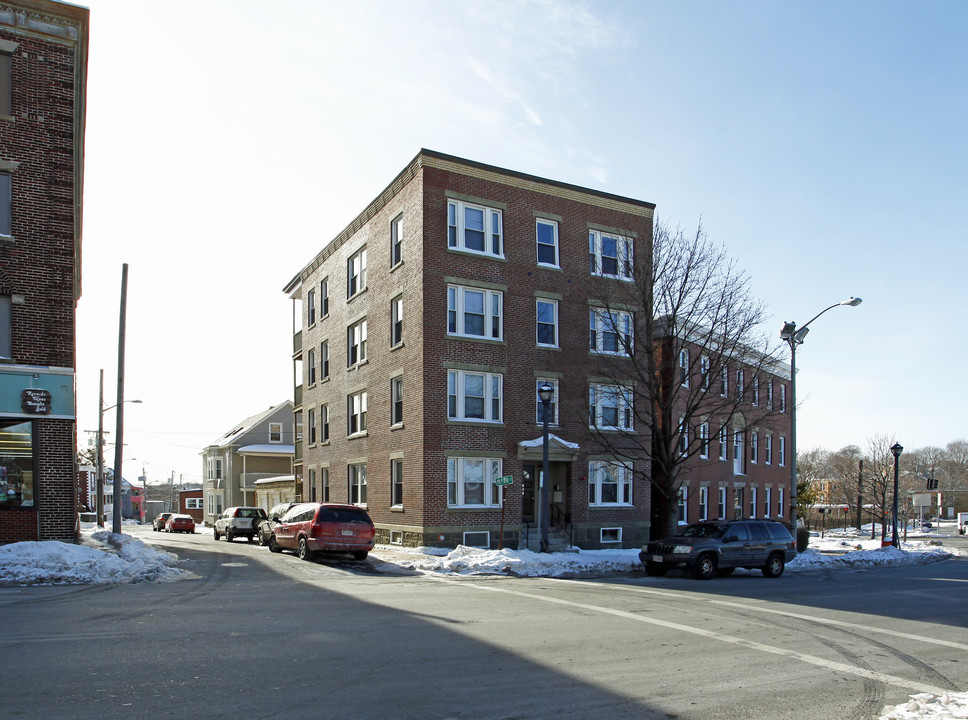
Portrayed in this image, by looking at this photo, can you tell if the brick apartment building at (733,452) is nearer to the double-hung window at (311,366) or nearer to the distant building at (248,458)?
the double-hung window at (311,366)

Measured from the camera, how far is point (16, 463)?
2081 centimetres

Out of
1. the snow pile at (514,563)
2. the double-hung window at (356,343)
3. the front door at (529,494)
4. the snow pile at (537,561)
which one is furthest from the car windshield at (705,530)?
the double-hung window at (356,343)

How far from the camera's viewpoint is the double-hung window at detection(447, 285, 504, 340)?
1109 inches

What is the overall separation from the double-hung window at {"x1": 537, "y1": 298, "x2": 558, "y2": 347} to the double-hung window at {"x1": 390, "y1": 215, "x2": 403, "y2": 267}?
5.52 meters

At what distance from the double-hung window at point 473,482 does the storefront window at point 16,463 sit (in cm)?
1250

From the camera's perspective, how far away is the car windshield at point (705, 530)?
2191 centimetres

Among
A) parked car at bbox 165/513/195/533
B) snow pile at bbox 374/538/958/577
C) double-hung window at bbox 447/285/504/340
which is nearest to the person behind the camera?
snow pile at bbox 374/538/958/577

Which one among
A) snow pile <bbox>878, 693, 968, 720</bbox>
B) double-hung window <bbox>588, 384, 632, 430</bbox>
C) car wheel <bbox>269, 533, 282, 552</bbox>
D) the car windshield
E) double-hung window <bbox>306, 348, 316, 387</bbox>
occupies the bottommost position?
car wheel <bbox>269, 533, 282, 552</bbox>

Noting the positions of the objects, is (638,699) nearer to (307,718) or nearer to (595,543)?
(307,718)

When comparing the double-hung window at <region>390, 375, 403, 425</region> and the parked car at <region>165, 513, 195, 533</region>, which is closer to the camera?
the double-hung window at <region>390, 375, 403, 425</region>

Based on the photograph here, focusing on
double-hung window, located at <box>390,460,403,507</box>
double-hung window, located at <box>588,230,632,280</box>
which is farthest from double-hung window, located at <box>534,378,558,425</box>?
double-hung window, located at <box>390,460,403,507</box>

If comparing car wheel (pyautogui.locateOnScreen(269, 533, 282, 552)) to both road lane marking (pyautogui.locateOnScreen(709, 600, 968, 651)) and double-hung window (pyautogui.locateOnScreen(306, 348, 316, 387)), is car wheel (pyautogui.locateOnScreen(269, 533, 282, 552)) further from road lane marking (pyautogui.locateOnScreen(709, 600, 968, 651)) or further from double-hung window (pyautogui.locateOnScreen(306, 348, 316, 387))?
road lane marking (pyautogui.locateOnScreen(709, 600, 968, 651))

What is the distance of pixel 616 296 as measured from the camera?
3100cm

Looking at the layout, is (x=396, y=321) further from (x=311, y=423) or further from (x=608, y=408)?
(x=311, y=423)
